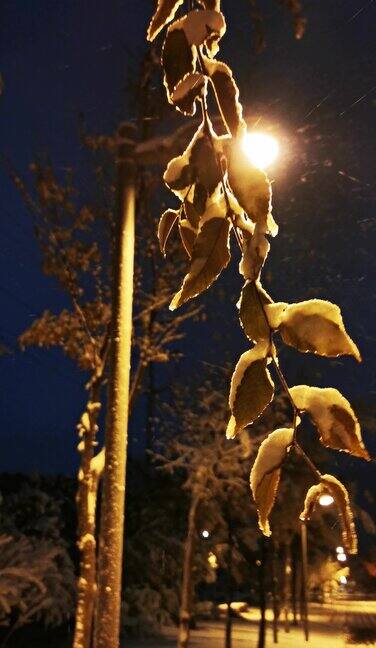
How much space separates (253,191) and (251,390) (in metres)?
0.27

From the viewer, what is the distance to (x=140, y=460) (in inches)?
1129

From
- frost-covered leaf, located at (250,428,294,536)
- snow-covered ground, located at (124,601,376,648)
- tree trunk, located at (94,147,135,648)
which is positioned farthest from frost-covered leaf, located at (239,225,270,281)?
snow-covered ground, located at (124,601,376,648)

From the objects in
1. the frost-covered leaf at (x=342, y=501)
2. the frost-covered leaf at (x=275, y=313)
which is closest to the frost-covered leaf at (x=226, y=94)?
the frost-covered leaf at (x=275, y=313)

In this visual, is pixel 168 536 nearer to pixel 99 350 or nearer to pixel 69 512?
pixel 69 512

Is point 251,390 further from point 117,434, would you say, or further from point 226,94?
point 117,434

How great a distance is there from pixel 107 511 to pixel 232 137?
554cm

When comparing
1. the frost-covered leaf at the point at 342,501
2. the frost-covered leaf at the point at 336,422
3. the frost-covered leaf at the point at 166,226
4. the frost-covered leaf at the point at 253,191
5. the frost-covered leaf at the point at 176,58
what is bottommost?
the frost-covered leaf at the point at 342,501

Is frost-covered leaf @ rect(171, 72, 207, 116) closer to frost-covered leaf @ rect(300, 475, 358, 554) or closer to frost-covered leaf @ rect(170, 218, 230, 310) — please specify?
frost-covered leaf @ rect(170, 218, 230, 310)

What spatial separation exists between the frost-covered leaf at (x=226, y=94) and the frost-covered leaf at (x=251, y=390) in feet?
1.15

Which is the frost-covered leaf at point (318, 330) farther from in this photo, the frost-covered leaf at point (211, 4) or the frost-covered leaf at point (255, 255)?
the frost-covered leaf at point (211, 4)

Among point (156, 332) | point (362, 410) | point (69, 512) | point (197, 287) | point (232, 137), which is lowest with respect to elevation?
point (197, 287)

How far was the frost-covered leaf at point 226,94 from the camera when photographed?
115cm

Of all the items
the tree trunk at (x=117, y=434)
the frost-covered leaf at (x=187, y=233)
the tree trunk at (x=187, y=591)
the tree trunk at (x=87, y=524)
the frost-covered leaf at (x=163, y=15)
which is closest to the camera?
the frost-covered leaf at (x=163, y=15)

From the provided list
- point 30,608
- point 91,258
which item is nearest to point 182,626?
point 30,608
